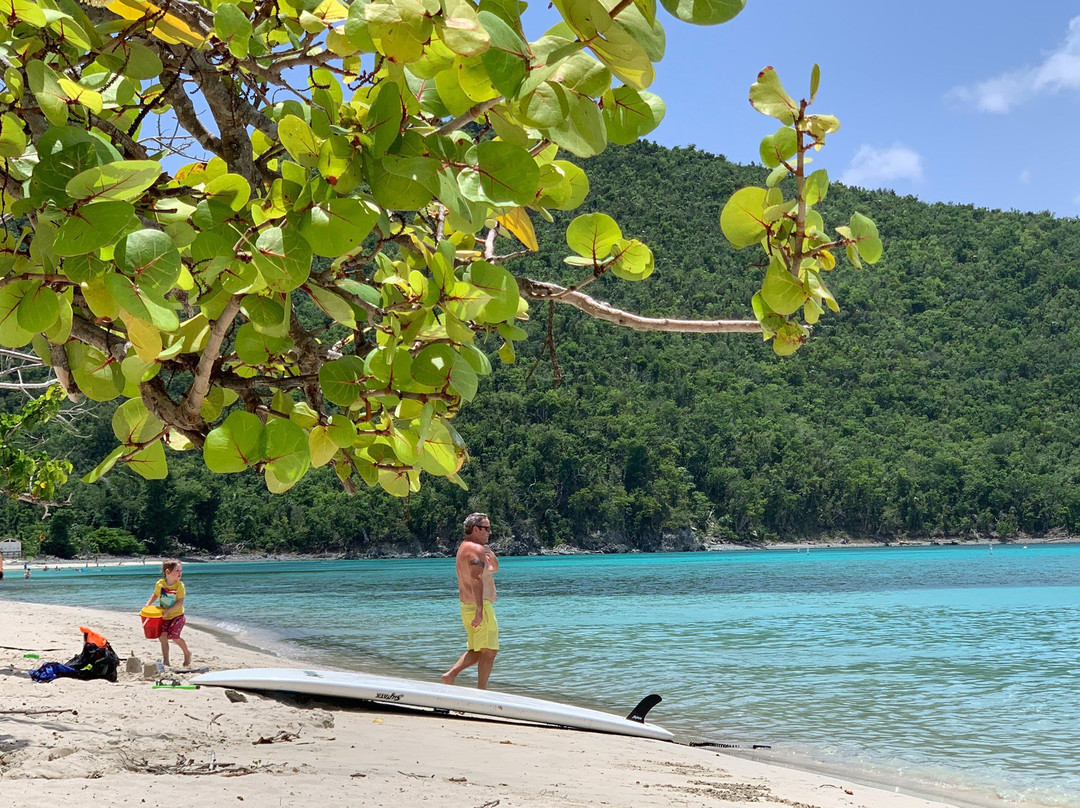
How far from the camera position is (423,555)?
78875 mm

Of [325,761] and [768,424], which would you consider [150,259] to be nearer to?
[325,761]

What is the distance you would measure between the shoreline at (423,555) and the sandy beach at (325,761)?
53.4m

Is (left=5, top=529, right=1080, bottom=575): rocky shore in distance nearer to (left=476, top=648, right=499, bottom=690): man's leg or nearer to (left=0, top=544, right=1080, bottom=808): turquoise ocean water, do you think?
(left=0, top=544, right=1080, bottom=808): turquoise ocean water

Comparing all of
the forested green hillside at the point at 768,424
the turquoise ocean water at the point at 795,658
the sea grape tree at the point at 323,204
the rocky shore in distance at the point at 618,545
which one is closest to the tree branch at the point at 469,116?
the sea grape tree at the point at 323,204

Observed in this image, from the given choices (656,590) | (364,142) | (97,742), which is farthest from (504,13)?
(656,590)

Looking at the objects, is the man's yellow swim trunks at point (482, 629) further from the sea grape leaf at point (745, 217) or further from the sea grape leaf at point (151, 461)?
the sea grape leaf at point (745, 217)

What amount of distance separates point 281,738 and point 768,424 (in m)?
84.7

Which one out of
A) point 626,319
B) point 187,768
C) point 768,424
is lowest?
point 187,768

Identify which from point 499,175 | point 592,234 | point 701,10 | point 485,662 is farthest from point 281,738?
point 701,10

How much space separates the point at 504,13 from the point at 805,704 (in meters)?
9.66

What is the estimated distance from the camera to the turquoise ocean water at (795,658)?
725cm

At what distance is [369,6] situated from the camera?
818 mm

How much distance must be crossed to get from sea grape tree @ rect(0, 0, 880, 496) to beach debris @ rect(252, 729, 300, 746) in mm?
3987

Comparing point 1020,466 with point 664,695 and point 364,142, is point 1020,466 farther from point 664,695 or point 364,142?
point 364,142
